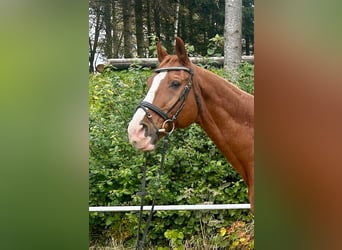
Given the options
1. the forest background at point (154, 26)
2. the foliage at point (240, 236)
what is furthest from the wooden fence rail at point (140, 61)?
the foliage at point (240, 236)

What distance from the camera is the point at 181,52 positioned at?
1.15 meters

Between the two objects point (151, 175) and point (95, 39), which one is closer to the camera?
point (95, 39)

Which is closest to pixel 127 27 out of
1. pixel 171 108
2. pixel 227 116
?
pixel 171 108

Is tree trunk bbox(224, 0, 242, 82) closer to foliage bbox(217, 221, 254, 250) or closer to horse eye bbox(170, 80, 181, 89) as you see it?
horse eye bbox(170, 80, 181, 89)

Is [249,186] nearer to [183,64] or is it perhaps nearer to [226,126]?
[226,126]

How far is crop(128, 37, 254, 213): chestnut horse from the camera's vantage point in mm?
1143

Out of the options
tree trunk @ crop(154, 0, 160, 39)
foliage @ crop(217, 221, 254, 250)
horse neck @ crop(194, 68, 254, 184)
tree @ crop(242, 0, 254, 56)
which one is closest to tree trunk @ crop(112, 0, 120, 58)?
tree trunk @ crop(154, 0, 160, 39)

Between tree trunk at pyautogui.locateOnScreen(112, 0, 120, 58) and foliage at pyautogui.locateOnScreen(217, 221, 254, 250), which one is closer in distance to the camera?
tree trunk at pyautogui.locateOnScreen(112, 0, 120, 58)

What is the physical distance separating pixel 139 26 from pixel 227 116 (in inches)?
17.2

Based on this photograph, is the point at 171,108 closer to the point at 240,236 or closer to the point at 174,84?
the point at 174,84

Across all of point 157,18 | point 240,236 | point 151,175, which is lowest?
point 240,236
